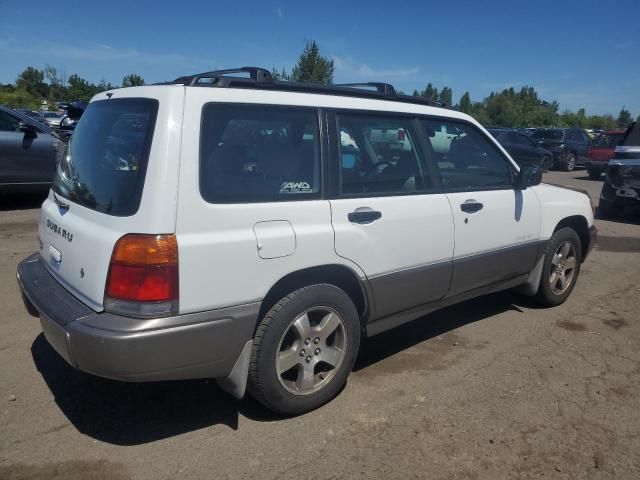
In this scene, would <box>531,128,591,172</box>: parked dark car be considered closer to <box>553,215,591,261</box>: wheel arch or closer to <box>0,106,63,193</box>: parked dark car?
<box>553,215,591,261</box>: wheel arch

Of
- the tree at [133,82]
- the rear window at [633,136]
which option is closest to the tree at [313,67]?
the tree at [133,82]

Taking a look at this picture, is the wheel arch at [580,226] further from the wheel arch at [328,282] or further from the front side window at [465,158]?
the wheel arch at [328,282]

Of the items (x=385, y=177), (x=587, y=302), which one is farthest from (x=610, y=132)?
(x=385, y=177)

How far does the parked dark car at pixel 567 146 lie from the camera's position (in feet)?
68.4

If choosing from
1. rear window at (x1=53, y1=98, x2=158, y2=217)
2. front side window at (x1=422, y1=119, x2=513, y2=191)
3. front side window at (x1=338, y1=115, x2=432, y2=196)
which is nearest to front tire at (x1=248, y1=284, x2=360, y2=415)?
front side window at (x1=338, y1=115, x2=432, y2=196)

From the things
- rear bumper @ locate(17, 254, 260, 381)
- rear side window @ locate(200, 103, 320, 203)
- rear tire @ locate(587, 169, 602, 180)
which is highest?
rear side window @ locate(200, 103, 320, 203)

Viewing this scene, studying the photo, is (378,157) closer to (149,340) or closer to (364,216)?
(364,216)

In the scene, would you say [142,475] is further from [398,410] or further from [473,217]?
[473,217]

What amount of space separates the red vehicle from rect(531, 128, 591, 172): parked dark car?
2.90 meters

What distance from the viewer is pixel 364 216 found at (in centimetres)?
309

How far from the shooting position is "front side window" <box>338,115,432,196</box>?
3145 mm

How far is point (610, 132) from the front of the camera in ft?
59.5

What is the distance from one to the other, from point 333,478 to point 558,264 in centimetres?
324

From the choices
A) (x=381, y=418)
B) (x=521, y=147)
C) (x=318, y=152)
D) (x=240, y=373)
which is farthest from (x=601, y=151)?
(x=240, y=373)
